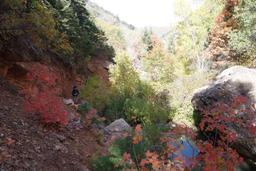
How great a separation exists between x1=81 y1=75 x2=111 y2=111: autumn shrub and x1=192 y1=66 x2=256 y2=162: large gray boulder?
11.6 meters

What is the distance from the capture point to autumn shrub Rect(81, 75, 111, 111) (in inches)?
879

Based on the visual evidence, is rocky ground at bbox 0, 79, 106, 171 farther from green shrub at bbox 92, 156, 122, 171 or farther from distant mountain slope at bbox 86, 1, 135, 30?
distant mountain slope at bbox 86, 1, 135, 30

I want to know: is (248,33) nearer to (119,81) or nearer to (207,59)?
(207,59)

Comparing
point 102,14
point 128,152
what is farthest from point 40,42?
point 102,14

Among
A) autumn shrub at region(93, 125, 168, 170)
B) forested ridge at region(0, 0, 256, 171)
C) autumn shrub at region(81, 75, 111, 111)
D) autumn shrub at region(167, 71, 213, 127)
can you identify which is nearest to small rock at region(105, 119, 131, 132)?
forested ridge at region(0, 0, 256, 171)

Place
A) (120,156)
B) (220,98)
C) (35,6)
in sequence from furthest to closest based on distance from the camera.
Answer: (35,6) < (220,98) < (120,156)

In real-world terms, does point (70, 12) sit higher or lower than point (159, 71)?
higher

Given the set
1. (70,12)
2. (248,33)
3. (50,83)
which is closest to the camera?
(248,33)

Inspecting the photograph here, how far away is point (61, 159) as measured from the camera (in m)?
9.42

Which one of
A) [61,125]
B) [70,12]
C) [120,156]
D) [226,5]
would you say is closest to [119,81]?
[70,12]

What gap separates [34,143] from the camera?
9.28 m

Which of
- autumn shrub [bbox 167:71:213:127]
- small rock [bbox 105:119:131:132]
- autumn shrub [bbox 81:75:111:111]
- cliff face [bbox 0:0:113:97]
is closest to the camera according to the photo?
cliff face [bbox 0:0:113:97]

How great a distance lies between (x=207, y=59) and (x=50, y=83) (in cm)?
1273

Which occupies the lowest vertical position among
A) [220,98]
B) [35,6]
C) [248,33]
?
[220,98]
